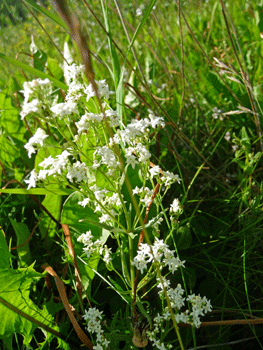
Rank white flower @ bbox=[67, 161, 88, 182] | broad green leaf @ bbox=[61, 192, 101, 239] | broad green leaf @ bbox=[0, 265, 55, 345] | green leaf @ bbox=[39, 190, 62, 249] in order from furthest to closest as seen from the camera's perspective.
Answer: green leaf @ bbox=[39, 190, 62, 249], broad green leaf @ bbox=[61, 192, 101, 239], broad green leaf @ bbox=[0, 265, 55, 345], white flower @ bbox=[67, 161, 88, 182]

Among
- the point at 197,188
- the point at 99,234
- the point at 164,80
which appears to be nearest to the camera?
the point at 99,234

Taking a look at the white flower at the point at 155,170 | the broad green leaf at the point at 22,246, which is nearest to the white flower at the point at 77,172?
the white flower at the point at 155,170

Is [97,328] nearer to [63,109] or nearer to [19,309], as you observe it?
[19,309]

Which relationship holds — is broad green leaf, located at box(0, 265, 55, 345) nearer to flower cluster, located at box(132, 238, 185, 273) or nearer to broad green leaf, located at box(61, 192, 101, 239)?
broad green leaf, located at box(61, 192, 101, 239)

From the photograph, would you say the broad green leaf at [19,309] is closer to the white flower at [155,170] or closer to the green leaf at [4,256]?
the green leaf at [4,256]

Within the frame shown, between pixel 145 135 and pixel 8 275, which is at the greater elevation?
pixel 145 135

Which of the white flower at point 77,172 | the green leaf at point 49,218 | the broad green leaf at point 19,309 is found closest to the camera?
the white flower at point 77,172

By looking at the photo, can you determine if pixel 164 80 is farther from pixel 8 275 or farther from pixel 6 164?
pixel 8 275

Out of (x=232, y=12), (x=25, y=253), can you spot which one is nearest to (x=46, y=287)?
(x=25, y=253)

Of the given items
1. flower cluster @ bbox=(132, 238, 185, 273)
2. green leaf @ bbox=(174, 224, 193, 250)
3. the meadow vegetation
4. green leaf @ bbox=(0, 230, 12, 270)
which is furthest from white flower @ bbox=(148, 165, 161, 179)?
green leaf @ bbox=(0, 230, 12, 270)

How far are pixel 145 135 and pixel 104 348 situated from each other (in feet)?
1.29

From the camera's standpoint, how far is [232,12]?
2.08 m

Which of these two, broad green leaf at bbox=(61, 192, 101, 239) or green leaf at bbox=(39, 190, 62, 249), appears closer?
broad green leaf at bbox=(61, 192, 101, 239)

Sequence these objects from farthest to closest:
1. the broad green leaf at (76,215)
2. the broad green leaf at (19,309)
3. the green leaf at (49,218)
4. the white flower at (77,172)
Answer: the green leaf at (49,218)
the broad green leaf at (76,215)
the broad green leaf at (19,309)
the white flower at (77,172)
